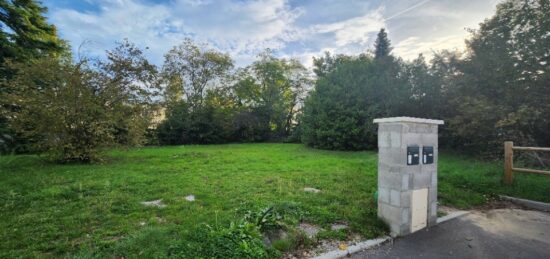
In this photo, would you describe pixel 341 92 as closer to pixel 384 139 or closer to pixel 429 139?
pixel 429 139

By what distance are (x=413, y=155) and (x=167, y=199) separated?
11.5 ft

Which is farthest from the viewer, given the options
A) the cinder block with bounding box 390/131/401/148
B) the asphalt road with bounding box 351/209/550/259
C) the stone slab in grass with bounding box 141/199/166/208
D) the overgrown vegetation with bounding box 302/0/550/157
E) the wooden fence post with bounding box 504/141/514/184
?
the overgrown vegetation with bounding box 302/0/550/157

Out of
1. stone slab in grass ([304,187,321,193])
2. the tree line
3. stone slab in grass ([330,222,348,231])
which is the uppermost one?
the tree line

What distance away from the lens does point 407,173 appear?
2900 mm

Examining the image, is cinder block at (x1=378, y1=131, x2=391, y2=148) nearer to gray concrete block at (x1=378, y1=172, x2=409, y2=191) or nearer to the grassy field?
gray concrete block at (x1=378, y1=172, x2=409, y2=191)

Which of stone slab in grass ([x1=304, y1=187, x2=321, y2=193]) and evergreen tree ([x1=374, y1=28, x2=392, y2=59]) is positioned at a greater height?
evergreen tree ([x1=374, y1=28, x2=392, y2=59])

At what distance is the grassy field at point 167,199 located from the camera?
103 inches

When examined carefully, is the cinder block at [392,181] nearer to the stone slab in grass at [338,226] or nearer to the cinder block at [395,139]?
the cinder block at [395,139]

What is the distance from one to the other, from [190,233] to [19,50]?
48.3ft

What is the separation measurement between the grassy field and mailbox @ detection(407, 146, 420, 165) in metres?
0.85

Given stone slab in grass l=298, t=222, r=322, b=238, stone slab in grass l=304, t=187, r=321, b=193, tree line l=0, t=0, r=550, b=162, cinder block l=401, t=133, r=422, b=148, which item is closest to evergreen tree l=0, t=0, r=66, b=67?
tree line l=0, t=0, r=550, b=162

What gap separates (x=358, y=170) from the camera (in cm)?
657

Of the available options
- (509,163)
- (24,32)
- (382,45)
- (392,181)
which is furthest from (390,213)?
(382,45)

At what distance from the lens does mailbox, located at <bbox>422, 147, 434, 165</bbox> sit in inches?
122
